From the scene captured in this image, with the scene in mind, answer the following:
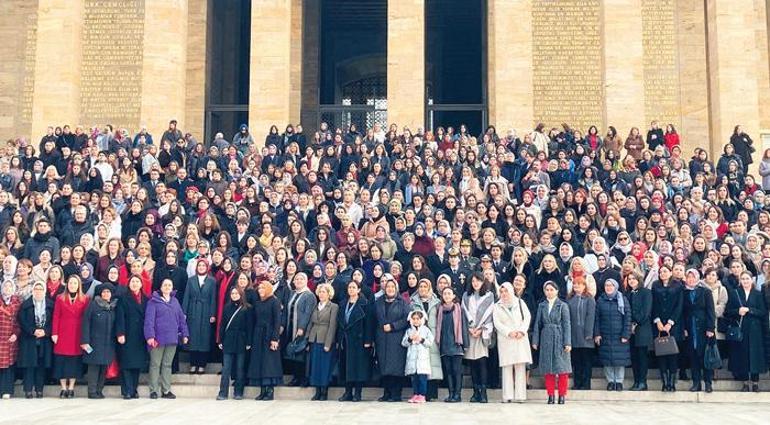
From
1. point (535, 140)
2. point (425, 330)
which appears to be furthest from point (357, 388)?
point (535, 140)

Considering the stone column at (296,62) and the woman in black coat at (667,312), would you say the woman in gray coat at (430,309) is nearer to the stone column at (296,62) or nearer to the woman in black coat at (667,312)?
the woman in black coat at (667,312)

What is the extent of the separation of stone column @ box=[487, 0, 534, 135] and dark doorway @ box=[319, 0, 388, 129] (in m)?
10.0

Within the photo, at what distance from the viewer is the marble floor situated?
10.6 metres

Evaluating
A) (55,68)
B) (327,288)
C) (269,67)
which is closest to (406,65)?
(269,67)

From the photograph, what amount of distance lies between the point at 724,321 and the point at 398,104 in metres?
13.1

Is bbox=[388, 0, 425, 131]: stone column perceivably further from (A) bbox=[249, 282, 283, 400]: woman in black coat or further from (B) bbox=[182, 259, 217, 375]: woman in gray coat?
(A) bbox=[249, 282, 283, 400]: woman in black coat

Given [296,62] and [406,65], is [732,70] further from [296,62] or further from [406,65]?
[296,62]

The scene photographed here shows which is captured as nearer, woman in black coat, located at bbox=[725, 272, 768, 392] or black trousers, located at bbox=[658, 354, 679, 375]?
woman in black coat, located at bbox=[725, 272, 768, 392]

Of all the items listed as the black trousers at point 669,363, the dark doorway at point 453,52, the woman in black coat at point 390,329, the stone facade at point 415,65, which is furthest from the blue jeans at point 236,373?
the dark doorway at point 453,52

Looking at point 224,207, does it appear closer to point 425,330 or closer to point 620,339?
point 425,330

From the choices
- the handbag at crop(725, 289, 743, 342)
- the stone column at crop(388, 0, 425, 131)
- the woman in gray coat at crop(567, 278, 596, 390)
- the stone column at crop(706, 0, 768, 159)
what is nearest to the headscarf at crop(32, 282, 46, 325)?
the woman in gray coat at crop(567, 278, 596, 390)

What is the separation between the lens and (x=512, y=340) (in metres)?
12.6

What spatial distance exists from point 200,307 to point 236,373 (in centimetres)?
114

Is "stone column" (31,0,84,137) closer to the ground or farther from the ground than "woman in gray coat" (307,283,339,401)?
farther from the ground
